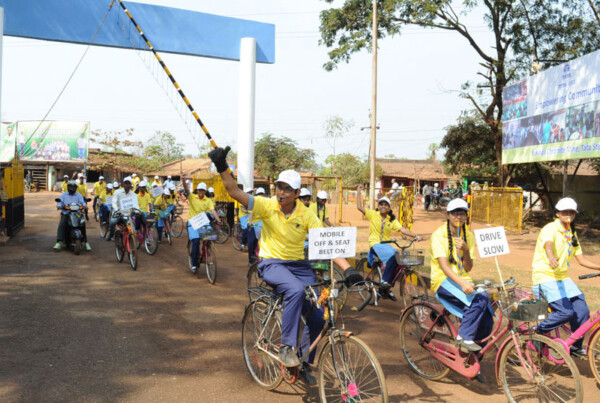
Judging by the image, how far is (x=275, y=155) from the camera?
154 ft

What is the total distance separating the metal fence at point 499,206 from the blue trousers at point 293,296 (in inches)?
634

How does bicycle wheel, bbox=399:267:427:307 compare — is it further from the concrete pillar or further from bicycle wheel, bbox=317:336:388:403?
the concrete pillar

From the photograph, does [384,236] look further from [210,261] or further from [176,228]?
[176,228]

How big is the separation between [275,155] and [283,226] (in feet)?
141

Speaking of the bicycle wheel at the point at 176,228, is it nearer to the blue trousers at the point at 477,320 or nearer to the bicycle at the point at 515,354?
the bicycle at the point at 515,354

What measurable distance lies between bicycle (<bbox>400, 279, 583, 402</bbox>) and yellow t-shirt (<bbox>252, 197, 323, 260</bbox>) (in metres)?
1.40

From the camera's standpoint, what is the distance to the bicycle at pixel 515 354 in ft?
12.4

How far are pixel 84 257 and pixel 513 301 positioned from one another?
31.5 feet

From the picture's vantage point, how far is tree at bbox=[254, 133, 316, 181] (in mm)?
46531

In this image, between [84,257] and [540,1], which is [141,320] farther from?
[540,1]

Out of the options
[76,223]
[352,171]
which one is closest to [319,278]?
[76,223]

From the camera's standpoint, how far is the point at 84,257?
11133 millimetres

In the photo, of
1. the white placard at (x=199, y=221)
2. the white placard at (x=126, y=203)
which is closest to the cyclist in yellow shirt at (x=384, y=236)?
the white placard at (x=199, y=221)

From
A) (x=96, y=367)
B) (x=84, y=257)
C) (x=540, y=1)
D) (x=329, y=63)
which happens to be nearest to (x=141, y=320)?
(x=96, y=367)
